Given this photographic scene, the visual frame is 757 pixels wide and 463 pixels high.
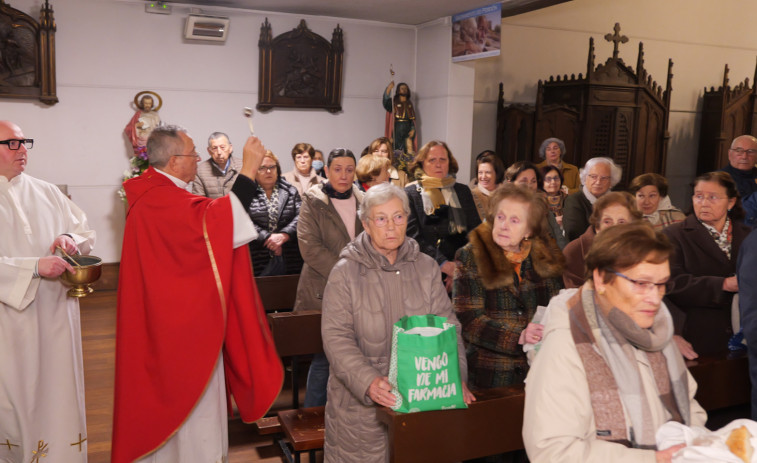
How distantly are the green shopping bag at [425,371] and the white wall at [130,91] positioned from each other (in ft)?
21.3

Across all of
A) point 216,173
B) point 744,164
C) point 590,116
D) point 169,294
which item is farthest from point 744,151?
point 169,294

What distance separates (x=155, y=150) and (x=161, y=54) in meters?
5.32

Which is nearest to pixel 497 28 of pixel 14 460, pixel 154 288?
pixel 154 288

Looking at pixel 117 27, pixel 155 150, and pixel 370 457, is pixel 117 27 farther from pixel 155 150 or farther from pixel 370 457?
pixel 370 457

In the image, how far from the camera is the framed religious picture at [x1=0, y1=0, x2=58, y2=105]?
7.12m

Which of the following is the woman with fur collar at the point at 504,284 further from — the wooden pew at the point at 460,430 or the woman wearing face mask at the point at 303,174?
the woman wearing face mask at the point at 303,174

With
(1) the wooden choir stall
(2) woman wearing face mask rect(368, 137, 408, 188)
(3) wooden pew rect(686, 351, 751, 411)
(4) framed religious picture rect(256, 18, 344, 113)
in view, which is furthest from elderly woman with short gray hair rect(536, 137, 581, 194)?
(3) wooden pew rect(686, 351, 751, 411)

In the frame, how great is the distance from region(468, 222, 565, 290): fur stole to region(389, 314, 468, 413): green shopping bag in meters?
0.56

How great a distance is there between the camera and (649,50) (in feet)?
35.4

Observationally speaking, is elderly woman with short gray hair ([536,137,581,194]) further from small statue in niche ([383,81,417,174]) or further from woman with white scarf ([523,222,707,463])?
woman with white scarf ([523,222,707,463])

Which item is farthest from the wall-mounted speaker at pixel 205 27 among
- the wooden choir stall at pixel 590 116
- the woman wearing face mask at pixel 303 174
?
the wooden choir stall at pixel 590 116

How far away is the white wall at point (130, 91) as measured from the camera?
755cm

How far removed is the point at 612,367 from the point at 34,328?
2721 millimetres

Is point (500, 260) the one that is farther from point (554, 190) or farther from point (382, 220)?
point (554, 190)
